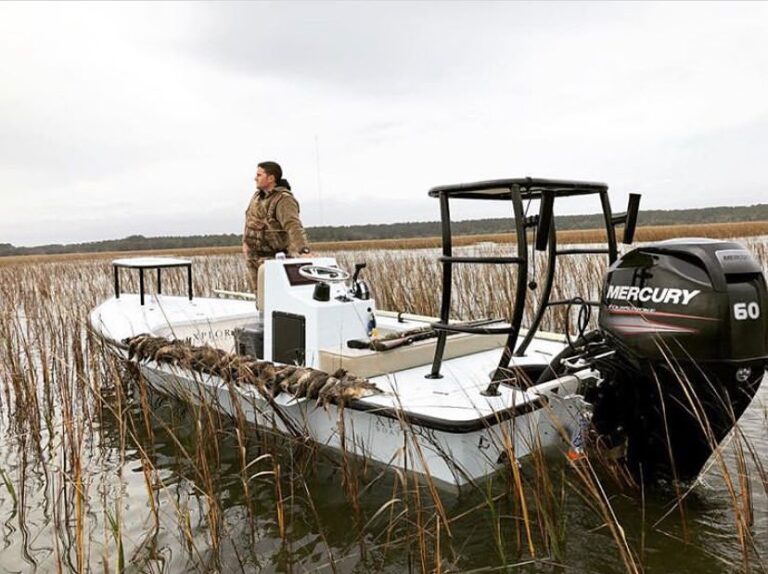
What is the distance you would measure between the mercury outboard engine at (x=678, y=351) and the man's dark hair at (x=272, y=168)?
10.0 feet

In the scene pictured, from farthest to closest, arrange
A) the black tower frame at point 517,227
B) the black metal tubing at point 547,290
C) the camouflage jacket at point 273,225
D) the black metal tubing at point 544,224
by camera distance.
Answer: the camouflage jacket at point 273,225
the black metal tubing at point 547,290
the black tower frame at point 517,227
the black metal tubing at point 544,224

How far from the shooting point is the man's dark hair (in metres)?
4.78

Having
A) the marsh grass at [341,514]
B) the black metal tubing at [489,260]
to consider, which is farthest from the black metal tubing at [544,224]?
the marsh grass at [341,514]

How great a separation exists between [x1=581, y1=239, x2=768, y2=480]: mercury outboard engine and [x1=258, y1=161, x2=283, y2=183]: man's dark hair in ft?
10.0

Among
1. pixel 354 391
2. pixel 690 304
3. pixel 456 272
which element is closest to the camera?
pixel 690 304

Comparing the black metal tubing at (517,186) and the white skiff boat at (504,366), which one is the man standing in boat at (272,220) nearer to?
the white skiff boat at (504,366)

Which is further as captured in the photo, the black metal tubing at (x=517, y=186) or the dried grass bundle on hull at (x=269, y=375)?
the dried grass bundle on hull at (x=269, y=375)

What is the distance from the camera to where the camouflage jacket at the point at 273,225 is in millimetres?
4766

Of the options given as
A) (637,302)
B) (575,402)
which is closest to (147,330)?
(575,402)

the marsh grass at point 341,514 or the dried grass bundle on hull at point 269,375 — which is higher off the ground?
the dried grass bundle on hull at point 269,375

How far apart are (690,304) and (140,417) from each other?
150 inches

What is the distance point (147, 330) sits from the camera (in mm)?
4949

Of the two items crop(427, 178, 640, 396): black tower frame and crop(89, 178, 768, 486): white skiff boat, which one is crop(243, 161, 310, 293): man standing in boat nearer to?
crop(89, 178, 768, 486): white skiff boat

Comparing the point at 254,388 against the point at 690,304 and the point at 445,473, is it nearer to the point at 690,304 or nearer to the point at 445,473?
the point at 445,473
